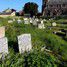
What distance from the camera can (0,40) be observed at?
11.2 meters

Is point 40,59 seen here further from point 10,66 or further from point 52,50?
point 52,50

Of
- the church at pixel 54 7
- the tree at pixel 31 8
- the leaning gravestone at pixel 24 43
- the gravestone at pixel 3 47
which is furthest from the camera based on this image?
the church at pixel 54 7

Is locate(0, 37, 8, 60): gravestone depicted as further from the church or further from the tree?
the church

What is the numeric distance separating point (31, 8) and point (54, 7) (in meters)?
11.1

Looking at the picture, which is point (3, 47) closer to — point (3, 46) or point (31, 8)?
point (3, 46)

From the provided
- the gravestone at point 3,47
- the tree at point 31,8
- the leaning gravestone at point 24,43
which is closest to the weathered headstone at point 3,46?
the gravestone at point 3,47

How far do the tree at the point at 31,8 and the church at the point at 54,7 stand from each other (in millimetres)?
6768

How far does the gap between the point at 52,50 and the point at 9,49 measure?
2.62 metres

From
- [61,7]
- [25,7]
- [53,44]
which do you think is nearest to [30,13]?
[25,7]

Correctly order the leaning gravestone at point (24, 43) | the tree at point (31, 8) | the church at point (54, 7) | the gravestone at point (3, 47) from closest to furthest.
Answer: the gravestone at point (3, 47) < the leaning gravestone at point (24, 43) < the tree at point (31, 8) < the church at point (54, 7)

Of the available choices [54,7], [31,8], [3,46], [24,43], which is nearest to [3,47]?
[3,46]

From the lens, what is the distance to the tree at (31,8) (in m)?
77.0

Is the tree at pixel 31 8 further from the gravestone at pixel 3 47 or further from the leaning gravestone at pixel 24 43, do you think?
the gravestone at pixel 3 47

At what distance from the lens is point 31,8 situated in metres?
77.0
